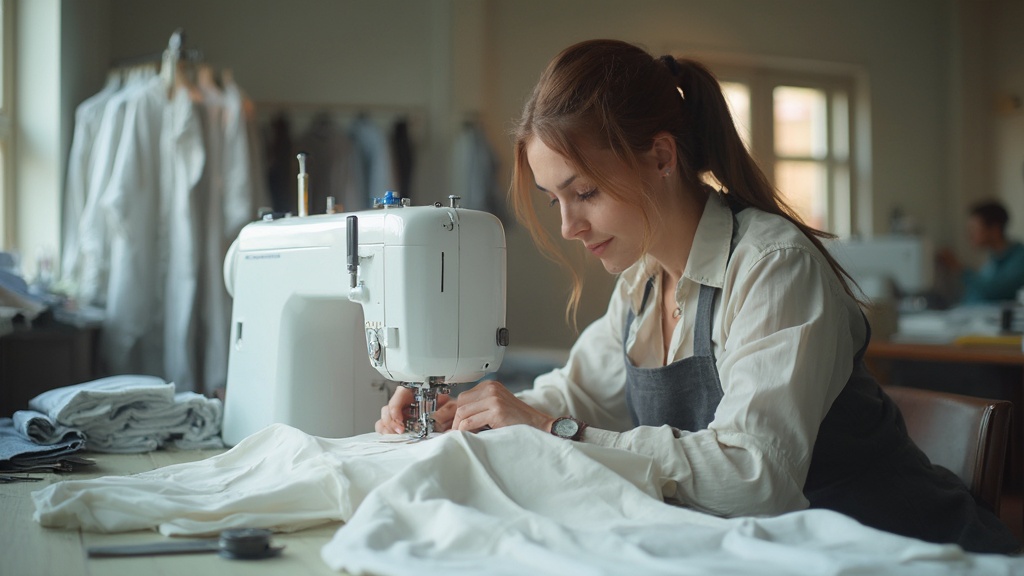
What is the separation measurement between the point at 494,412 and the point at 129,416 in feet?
2.41

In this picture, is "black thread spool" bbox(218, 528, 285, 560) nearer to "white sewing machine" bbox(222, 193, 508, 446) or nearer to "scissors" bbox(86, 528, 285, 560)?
"scissors" bbox(86, 528, 285, 560)

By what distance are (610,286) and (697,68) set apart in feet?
15.5

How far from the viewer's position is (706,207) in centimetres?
165

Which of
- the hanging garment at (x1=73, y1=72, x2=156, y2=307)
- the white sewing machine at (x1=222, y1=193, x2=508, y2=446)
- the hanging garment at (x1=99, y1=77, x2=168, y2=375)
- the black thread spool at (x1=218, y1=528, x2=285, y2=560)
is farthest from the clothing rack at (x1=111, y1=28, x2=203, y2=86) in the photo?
the black thread spool at (x1=218, y1=528, x2=285, y2=560)

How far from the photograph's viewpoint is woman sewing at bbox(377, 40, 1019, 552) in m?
1.28

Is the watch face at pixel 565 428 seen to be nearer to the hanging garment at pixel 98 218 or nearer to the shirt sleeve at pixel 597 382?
the shirt sleeve at pixel 597 382

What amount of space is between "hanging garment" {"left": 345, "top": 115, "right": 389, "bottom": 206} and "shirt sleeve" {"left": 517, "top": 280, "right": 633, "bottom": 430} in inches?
140

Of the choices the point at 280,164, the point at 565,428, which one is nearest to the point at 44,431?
the point at 565,428

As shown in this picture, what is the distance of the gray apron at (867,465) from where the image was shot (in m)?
1.51

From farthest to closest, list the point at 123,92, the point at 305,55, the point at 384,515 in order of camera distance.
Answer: the point at 305,55, the point at 123,92, the point at 384,515

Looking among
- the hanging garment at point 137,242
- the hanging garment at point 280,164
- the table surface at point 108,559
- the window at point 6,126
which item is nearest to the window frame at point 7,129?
the window at point 6,126

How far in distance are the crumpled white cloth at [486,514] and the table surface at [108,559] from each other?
0.07 feet

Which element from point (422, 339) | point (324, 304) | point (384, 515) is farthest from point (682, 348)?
point (384, 515)

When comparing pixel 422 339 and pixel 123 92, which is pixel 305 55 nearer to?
pixel 123 92
